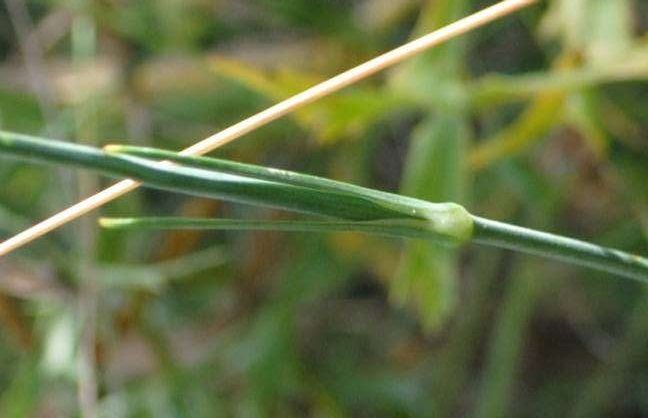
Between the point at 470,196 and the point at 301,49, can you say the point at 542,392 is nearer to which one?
the point at 470,196

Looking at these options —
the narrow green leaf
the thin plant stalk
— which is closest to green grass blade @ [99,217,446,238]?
the thin plant stalk

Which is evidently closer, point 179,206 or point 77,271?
point 77,271

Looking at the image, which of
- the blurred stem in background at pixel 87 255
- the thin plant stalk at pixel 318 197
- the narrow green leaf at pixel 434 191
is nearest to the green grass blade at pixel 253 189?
the thin plant stalk at pixel 318 197

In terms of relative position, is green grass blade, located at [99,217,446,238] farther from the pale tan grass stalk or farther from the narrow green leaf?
the narrow green leaf

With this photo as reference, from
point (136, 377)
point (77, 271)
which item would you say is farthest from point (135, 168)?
point (136, 377)

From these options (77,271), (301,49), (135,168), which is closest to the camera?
(135,168)

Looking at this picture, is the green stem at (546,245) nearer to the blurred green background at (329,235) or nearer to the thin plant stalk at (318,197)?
the thin plant stalk at (318,197)
